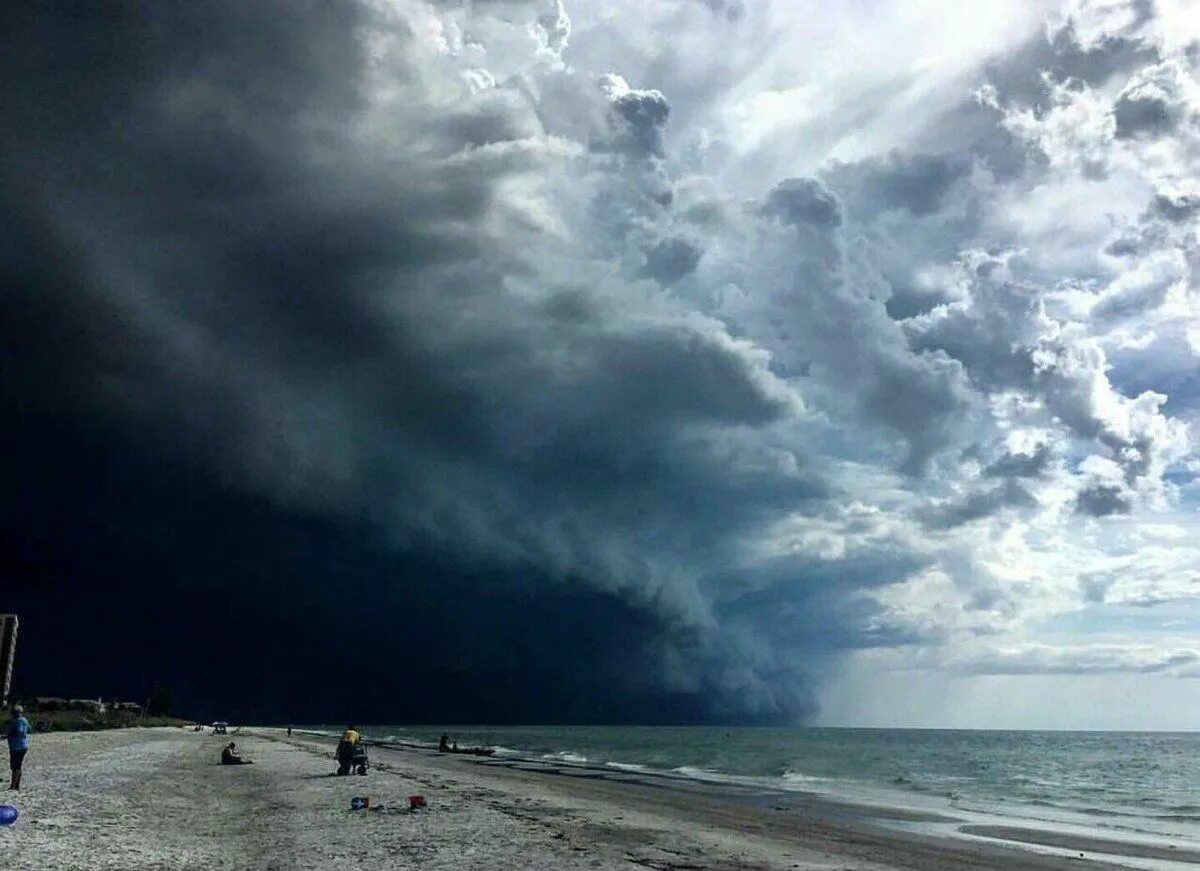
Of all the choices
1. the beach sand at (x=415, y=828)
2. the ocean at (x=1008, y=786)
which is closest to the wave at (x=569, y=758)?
the ocean at (x=1008, y=786)

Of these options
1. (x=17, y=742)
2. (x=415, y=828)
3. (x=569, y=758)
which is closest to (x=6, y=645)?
(x=569, y=758)

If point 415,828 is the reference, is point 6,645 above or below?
above

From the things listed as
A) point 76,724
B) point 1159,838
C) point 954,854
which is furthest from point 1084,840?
point 76,724

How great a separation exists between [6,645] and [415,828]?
204m

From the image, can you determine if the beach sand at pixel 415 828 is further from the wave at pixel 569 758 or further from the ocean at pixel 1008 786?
the wave at pixel 569 758

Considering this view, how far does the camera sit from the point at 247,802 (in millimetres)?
36000

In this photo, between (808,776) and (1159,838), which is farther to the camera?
(808,776)

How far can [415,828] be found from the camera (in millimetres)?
29609

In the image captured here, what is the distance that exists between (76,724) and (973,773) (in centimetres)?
10848

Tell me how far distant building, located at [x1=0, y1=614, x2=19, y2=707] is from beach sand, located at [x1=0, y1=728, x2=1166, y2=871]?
165883 mm

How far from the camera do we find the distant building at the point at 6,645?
194m

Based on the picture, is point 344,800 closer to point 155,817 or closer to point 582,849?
point 155,817

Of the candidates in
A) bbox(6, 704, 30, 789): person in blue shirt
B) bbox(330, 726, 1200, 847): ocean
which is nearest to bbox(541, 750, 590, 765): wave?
bbox(330, 726, 1200, 847): ocean

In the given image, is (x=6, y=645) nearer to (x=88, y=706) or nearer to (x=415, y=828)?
(x=88, y=706)
